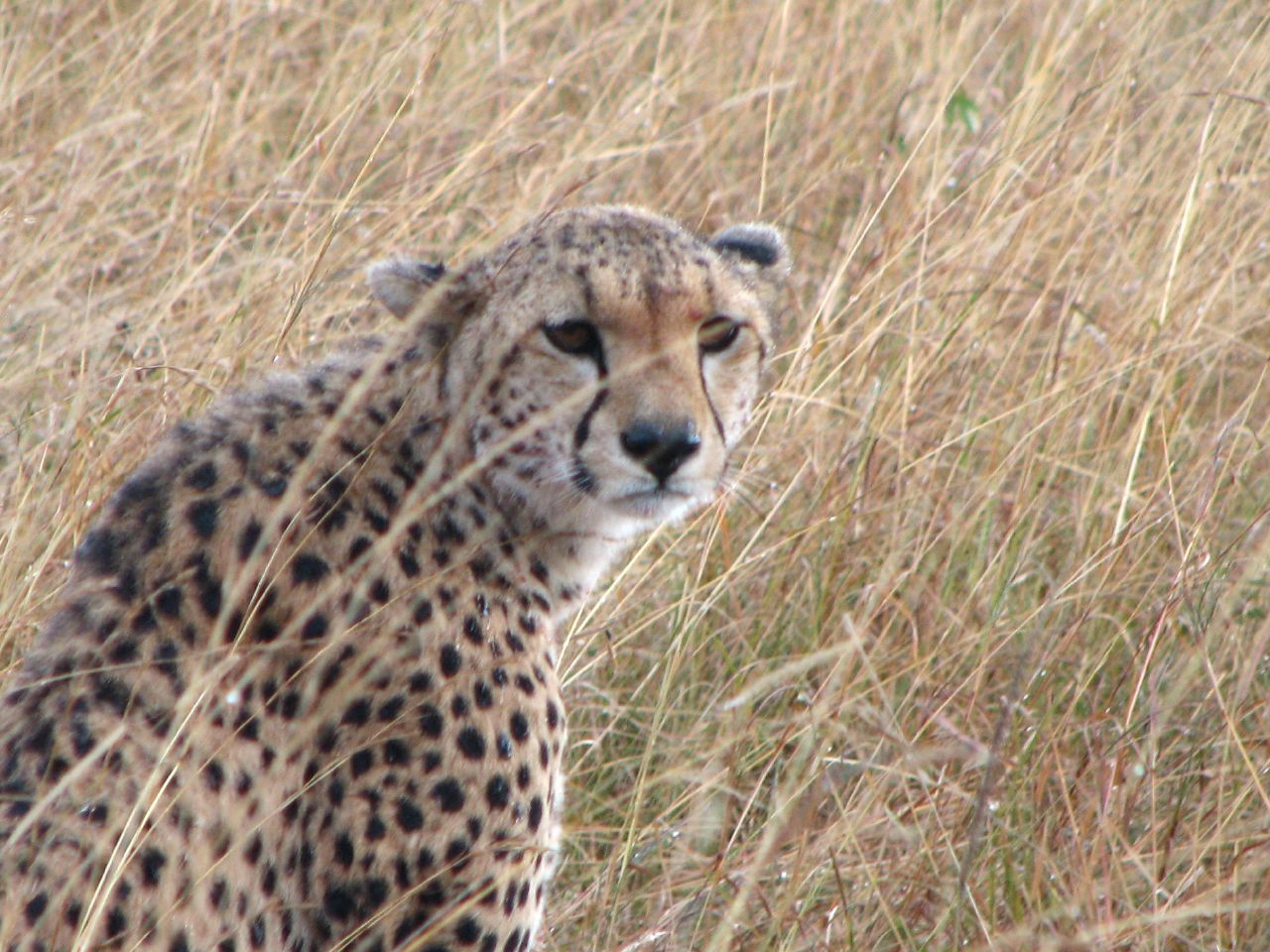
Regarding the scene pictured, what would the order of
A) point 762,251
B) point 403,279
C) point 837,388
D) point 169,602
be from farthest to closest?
point 837,388, point 762,251, point 403,279, point 169,602

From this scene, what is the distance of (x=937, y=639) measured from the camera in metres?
3.26

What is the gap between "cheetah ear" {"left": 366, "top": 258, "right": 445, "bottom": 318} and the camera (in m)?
2.68

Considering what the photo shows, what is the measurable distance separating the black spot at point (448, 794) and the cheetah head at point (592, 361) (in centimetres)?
43

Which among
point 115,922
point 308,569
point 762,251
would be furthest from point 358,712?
point 762,251

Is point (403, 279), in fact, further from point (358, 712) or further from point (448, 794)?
point (448, 794)

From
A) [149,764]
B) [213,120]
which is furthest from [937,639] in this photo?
[213,120]

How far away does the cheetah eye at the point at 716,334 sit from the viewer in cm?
263

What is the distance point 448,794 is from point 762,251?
111 centimetres

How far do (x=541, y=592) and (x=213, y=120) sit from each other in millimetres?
1953

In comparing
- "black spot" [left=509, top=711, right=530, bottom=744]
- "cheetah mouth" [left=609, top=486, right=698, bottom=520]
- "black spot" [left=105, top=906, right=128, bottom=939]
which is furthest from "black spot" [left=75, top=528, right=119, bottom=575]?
"cheetah mouth" [left=609, top=486, right=698, bottom=520]

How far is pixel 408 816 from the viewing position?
92.2 inches

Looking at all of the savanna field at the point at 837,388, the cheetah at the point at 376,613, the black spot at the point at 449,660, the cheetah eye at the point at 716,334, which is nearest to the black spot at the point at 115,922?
the cheetah at the point at 376,613

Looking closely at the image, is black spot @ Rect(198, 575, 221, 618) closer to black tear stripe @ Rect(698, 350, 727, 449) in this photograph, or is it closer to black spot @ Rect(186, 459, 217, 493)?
black spot @ Rect(186, 459, 217, 493)

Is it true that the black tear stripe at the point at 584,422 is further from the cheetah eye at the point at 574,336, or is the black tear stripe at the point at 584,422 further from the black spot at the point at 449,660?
the black spot at the point at 449,660
